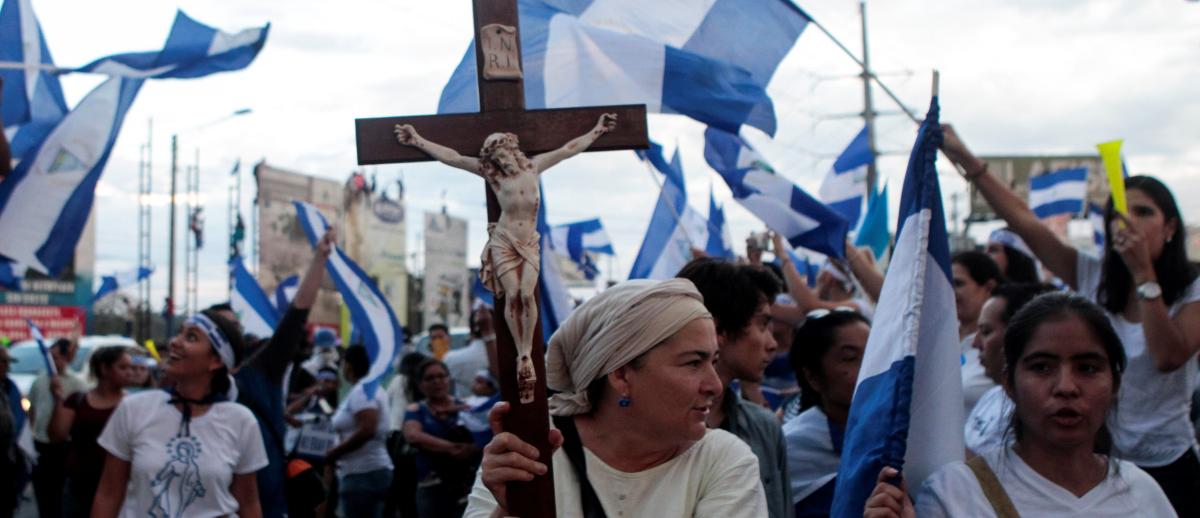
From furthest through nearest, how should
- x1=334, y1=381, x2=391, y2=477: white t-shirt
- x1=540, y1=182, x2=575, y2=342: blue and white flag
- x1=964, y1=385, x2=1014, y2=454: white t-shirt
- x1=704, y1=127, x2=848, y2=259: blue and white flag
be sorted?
x1=334, y1=381, x2=391, y2=477: white t-shirt → x1=704, y1=127, x2=848, y2=259: blue and white flag → x1=540, y1=182, x2=575, y2=342: blue and white flag → x1=964, y1=385, x2=1014, y2=454: white t-shirt

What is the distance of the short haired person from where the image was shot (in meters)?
2.96

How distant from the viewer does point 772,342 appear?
13.4 ft

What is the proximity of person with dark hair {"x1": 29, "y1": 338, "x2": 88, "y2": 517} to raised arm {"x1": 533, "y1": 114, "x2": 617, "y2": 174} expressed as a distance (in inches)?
308

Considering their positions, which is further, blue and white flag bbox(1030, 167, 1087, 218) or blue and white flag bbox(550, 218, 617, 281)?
blue and white flag bbox(550, 218, 617, 281)

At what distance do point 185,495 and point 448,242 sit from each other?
4014cm

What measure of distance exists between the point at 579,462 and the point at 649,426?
7.2 inches

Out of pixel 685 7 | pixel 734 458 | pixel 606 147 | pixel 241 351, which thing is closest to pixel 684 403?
pixel 734 458

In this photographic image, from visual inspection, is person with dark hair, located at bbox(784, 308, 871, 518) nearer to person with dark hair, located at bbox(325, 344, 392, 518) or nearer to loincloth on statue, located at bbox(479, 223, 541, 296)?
loincloth on statue, located at bbox(479, 223, 541, 296)

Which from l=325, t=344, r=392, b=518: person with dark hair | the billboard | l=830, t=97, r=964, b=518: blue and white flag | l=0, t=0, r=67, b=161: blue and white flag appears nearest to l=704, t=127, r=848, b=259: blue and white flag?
l=830, t=97, r=964, b=518: blue and white flag

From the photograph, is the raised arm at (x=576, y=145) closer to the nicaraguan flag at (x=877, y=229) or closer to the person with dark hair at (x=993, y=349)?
the person with dark hair at (x=993, y=349)

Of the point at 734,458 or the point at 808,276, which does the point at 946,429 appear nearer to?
the point at 734,458

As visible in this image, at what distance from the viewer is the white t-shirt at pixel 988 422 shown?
369 cm

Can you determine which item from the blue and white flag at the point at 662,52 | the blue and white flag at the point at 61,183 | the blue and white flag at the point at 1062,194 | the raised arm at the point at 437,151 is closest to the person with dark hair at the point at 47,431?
the blue and white flag at the point at 61,183

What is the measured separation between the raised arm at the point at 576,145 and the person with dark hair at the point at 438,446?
5239mm
